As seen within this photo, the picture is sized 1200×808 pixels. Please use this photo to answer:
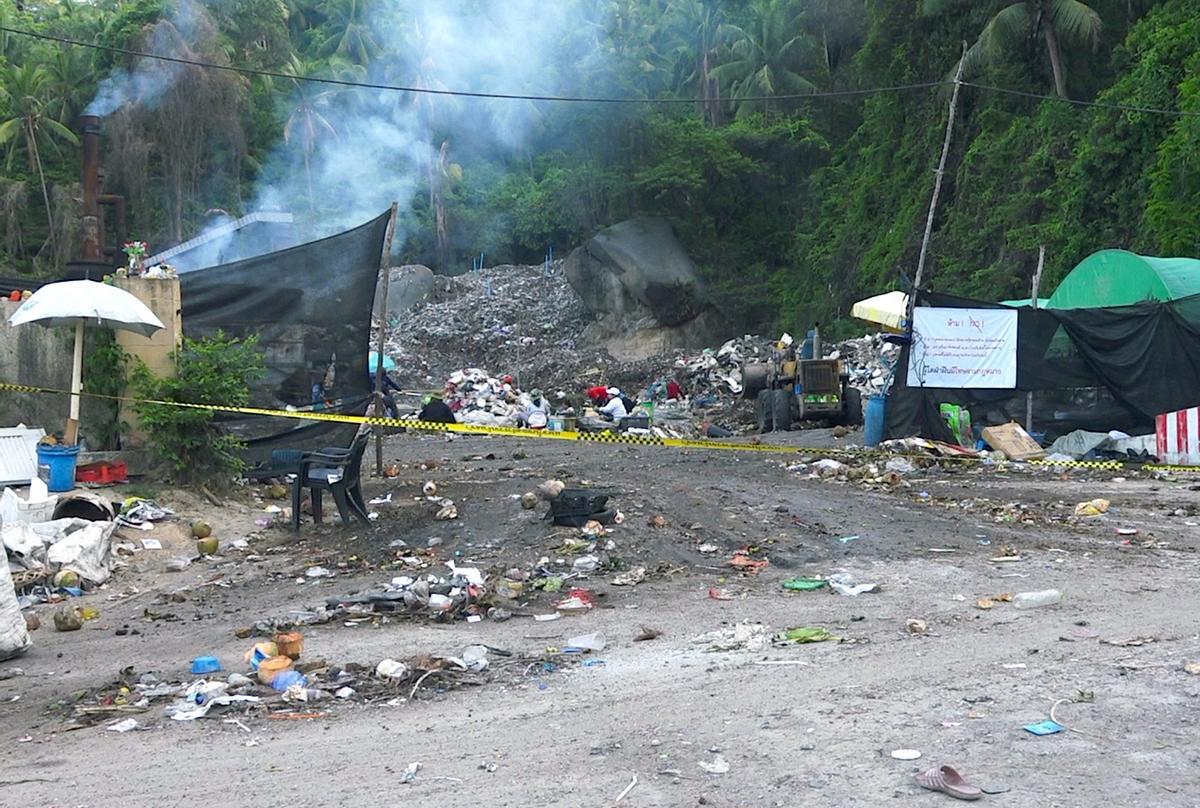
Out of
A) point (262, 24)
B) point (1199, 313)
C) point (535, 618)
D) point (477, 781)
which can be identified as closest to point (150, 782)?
point (477, 781)

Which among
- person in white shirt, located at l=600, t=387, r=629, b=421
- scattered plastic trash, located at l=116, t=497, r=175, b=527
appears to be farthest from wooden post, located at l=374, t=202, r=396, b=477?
person in white shirt, located at l=600, t=387, r=629, b=421

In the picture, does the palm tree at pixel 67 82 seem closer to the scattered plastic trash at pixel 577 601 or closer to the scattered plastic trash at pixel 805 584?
the scattered plastic trash at pixel 577 601

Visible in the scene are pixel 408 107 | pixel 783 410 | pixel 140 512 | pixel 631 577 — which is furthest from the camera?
pixel 408 107

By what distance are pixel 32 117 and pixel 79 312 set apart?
→ 35.8 m

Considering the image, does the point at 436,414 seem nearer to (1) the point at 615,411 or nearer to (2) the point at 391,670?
(1) the point at 615,411

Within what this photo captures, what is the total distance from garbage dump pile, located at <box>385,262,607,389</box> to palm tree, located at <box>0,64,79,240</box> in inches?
555

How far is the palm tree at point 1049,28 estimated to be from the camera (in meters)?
27.4

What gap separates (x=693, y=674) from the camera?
563 centimetres

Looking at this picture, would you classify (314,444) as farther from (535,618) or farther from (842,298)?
(842,298)

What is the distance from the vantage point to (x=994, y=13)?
3120cm

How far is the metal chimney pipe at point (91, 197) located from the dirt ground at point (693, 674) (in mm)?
7490

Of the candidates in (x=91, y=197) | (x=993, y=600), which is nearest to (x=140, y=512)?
(x=993, y=600)

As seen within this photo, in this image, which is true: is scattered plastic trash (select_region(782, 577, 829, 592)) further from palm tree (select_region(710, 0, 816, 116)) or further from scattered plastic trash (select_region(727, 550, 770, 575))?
palm tree (select_region(710, 0, 816, 116))

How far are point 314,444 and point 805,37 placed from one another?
37193 mm
